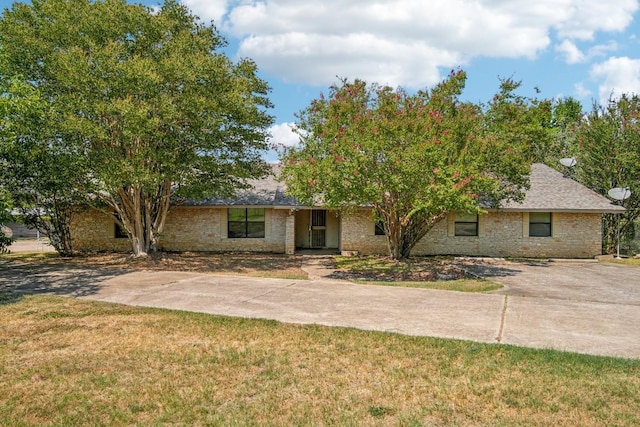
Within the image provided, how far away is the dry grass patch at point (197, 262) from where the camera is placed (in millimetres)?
14703

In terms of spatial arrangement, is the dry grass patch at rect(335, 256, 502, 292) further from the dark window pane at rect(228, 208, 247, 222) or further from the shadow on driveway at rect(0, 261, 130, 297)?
the shadow on driveway at rect(0, 261, 130, 297)

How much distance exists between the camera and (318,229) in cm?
2283

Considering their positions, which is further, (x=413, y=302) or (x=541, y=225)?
(x=541, y=225)

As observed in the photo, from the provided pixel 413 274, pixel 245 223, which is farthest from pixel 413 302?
pixel 245 223

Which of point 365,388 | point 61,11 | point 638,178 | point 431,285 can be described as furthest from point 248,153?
point 638,178

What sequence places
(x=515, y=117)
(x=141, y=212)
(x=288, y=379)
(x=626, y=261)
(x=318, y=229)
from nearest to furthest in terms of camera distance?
(x=288, y=379)
(x=515, y=117)
(x=141, y=212)
(x=626, y=261)
(x=318, y=229)

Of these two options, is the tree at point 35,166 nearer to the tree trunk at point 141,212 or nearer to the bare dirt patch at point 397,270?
the tree trunk at point 141,212

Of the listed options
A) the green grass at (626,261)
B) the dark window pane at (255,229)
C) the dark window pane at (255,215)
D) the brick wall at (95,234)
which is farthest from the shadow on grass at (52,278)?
the green grass at (626,261)

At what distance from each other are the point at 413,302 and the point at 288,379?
4645 mm

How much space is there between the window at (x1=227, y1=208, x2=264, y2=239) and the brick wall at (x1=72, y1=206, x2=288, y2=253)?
0.72 feet

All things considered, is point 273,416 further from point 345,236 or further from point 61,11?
point 345,236

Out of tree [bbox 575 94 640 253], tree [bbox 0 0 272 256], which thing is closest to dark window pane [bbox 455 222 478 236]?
tree [bbox 575 94 640 253]

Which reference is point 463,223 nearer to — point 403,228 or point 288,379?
point 403,228

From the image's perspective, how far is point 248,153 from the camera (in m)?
17.4
